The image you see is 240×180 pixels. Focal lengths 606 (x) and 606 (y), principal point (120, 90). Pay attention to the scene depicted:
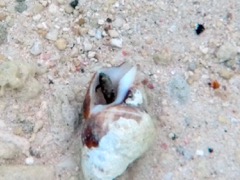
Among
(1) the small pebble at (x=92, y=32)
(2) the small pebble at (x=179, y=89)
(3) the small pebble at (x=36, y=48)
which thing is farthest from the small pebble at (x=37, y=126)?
(2) the small pebble at (x=179, y=89)

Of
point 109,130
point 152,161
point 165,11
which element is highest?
point 165,11

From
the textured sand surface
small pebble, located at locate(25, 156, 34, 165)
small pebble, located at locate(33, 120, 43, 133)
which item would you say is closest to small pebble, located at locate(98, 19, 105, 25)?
the textured sand surface

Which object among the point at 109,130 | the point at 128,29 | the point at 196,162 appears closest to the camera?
the point at 109,130

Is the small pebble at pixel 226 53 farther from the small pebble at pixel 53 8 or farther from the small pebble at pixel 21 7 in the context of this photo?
the small pebble at pixel 21 7

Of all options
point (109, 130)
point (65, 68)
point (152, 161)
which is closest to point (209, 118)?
point (152, 161)

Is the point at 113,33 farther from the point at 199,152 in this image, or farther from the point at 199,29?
the point at 199,152

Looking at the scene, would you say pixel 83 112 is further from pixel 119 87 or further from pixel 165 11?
pixel 165 11
